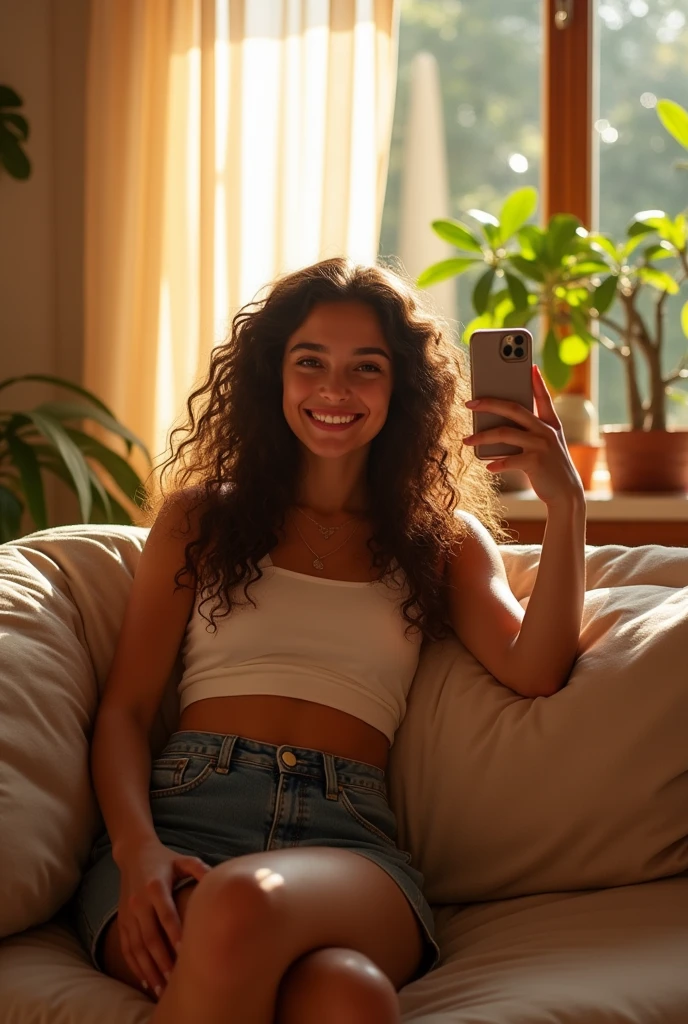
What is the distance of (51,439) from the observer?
2.38 m

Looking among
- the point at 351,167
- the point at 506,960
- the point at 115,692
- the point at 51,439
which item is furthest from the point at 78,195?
the point at 506,960

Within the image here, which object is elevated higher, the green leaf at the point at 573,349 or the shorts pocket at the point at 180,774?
the green leaf at the point at 573,349

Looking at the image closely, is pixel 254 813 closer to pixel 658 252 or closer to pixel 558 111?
pixel 658 252

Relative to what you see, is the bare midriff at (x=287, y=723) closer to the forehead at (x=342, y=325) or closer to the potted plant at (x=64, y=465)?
the forehead at (x=342, y=325)

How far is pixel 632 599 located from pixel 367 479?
414 mm

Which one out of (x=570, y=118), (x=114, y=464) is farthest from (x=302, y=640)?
(x=570, y=118)

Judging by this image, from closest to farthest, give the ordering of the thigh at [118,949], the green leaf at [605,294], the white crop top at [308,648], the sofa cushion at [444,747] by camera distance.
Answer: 1. the thigh at [118,949]
2. the sofa cushion at [444,747]
3. the white crop top at [308,648]
4. the green leaf at [605,294]

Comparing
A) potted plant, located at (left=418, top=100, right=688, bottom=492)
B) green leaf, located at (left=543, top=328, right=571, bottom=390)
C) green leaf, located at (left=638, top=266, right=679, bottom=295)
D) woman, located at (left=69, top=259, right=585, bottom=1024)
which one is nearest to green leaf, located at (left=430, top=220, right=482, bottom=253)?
potted plant, located at (left=418, top=100, right=688, bottom=492)

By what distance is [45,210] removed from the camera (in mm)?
3123

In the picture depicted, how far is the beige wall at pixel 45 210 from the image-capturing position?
10.1 feet

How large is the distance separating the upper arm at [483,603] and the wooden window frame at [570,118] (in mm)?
1436

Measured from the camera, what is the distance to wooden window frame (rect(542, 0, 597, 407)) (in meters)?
2.98

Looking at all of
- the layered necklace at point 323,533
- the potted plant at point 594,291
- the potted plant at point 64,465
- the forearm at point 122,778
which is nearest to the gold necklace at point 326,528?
the layered necklace at point 323,533

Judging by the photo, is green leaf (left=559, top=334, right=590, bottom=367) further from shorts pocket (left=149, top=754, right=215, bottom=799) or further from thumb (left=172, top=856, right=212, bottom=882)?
thumb (left=172, top=856, right=212, bottom=882)
